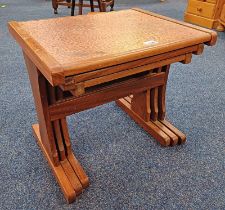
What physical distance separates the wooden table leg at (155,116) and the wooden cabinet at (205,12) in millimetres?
2045

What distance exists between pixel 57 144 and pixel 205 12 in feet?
8.61

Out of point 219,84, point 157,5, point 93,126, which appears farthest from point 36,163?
point 157,5

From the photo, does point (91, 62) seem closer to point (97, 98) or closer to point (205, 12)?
point (97, 98)

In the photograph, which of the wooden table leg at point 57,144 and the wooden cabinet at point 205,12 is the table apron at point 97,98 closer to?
the wooden table leg at point 57,144

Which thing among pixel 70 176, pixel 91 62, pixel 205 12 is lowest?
pixel 70 176

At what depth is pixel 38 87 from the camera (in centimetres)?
86

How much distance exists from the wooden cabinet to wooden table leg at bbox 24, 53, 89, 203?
253cm

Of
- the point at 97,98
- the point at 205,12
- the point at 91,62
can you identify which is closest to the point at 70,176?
the point at 97,98

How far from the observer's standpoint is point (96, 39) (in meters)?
0.83

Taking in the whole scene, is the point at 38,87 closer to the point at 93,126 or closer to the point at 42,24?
the point at 42,24

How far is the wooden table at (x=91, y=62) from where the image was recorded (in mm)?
677

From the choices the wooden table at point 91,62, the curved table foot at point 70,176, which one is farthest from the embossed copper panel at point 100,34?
the curved table foot at point 70,176

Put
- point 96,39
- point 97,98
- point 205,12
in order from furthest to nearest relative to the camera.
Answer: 1. point 205,12
2. point 97,98
3. point 96,39

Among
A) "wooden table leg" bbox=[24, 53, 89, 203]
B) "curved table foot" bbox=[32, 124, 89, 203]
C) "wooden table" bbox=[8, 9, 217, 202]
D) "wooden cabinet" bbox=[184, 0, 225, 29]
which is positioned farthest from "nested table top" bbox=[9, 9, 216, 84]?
"wooden cabinet" bbox=[184, 0, 225, 29]
